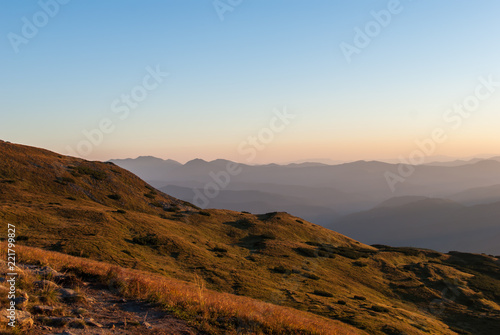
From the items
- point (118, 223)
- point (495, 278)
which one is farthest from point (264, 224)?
point (495, 278)

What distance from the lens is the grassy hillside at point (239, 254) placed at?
30.2 meters

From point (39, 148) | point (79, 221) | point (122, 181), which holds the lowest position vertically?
point (79, 221)

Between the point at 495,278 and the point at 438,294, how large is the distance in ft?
80.9

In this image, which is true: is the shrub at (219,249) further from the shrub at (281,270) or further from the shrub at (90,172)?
the shrub at (90,172)

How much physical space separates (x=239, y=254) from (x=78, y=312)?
35.4 meters

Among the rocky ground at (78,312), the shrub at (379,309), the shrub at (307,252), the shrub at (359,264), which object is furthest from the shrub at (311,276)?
the rocky ground at (78,312)

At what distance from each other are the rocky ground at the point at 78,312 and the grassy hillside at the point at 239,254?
16926 mm

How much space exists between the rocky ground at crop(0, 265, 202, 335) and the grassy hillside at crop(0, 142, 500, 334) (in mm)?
16926

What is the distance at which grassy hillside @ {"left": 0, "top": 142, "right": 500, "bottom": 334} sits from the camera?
98.9 ft

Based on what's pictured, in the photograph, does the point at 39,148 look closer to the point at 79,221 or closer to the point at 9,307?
the point at 79,221

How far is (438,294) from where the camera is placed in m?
47.3

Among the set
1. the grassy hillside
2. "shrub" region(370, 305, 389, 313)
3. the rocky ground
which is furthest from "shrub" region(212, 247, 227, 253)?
the rocky ground

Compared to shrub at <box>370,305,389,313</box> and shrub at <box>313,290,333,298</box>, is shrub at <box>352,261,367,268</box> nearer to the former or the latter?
shrub at <box>370,305,389,313</box>

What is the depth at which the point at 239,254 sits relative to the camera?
145ft
